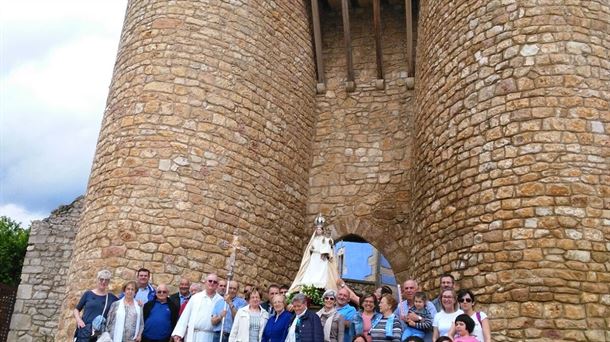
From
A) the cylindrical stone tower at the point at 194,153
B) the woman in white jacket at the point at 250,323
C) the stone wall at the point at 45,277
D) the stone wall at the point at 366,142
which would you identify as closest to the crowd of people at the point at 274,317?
the woman in white jacket at the point at 250,323

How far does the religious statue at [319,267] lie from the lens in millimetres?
8188

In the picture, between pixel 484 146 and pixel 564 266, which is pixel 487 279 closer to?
pixel 564 266

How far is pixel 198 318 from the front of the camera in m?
6.77

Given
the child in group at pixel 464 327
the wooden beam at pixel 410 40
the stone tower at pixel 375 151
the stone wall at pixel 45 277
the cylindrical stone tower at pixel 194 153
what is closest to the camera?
the child in group at pixel 464 327

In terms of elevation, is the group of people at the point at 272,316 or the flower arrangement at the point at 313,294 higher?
the flower arrangement at the point at 313,294

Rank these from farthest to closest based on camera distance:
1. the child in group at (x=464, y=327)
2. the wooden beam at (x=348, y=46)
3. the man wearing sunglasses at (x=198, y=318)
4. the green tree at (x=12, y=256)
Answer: the green tree at (x=12, y=256) < the wooden beam at (x=348, y=46) < the man wearing sunglasses at (x=198, y=318) < the child in group at (x=464, y=327)

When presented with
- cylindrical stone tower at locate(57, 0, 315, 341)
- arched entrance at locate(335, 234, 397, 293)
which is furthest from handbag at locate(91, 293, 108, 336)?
arched entrance at locate(335, 234, 397, 293)

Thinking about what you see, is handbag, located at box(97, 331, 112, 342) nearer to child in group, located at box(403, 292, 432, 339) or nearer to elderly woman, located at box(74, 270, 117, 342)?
elderly woman, located at box(74, 270, 117, 342)

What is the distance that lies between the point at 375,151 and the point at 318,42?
2.37 m

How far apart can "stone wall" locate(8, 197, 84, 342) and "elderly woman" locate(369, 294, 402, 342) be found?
8.45 metres

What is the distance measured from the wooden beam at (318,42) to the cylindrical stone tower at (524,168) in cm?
335

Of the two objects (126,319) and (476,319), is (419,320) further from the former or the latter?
(126,319)

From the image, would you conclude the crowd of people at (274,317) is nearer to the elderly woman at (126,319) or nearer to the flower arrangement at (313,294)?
the elderly woman at (126,319)

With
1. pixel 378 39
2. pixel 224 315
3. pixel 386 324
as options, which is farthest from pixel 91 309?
pixel 378 39
